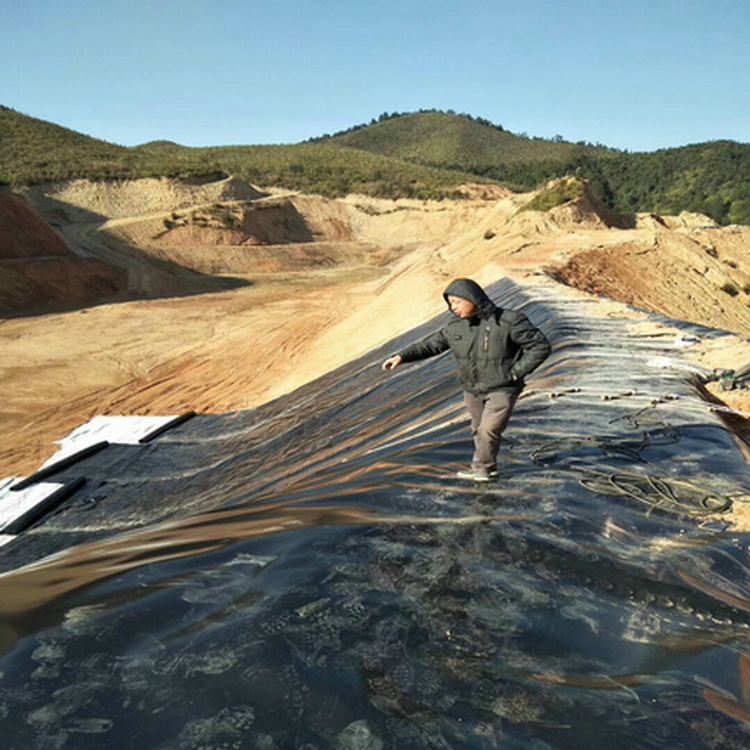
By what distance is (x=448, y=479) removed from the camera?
5133 millimetres

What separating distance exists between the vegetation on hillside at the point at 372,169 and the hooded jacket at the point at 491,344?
46.2 metres

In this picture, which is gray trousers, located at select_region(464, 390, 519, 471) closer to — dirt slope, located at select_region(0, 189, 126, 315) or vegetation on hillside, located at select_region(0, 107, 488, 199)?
dirt slope, located at select_region(0, 189, 126, 315)

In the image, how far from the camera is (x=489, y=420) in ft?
15.4

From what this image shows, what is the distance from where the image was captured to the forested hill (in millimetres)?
61094

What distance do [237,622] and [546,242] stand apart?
66.7 ft

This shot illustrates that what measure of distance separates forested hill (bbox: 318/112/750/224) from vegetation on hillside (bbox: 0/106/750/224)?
0.20 m

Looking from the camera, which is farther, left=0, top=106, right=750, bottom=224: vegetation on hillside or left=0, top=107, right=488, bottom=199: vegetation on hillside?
left=0, top=106, right=750, bottom=224: vegetation on hillside

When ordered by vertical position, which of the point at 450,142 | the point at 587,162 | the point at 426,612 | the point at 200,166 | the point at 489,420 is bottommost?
the point at 426,612

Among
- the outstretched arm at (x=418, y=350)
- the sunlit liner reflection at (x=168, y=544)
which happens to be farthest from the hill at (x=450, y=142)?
the sunlit liner reflection at (x=168, y=544)

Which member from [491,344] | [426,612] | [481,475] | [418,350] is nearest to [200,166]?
[418,350]

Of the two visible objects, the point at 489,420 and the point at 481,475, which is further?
the point at 481,475

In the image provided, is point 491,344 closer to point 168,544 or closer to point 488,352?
point 488,352

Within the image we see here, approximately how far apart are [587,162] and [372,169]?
29.8m

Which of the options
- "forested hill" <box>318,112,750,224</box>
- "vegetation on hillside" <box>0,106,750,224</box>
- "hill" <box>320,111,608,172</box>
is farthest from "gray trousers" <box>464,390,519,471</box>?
"hill" <box>320,111,608,172</box>
